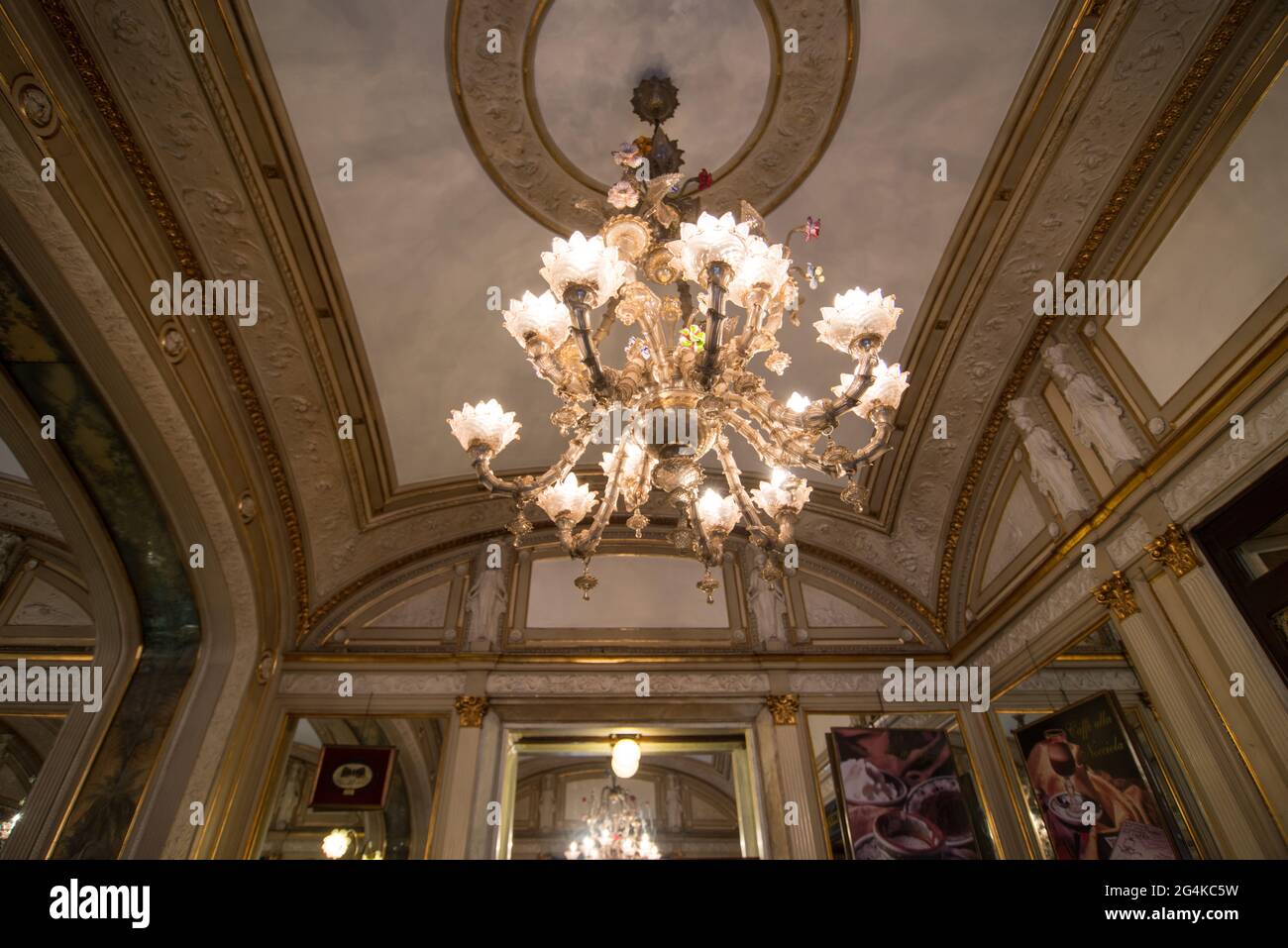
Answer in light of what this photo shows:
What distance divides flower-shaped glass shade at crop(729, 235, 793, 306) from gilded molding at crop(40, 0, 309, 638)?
12.8ft

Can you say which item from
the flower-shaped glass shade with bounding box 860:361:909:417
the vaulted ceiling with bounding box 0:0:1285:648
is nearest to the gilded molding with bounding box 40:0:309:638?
the vaulted ceiling with bounding box 0:0:1285:648

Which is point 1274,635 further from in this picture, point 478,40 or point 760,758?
point 478,40

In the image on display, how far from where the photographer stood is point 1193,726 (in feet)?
13.9

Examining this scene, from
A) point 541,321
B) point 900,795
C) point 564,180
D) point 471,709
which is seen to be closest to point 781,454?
point 541,321

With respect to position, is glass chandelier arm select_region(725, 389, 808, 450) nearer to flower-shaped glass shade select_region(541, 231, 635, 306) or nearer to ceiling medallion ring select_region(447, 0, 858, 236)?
flower-shaped glass shade select_region(541, 231, 635, 306)

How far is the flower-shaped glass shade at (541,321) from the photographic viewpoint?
3445 millimetres

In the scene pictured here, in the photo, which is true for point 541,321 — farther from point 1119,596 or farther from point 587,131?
point 1119,596

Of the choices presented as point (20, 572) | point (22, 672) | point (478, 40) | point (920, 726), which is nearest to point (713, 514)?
point (478, 40)

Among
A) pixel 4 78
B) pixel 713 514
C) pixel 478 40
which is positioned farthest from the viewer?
pixel 478 40

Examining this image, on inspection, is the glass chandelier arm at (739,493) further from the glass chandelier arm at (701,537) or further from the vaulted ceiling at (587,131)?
the vaulted ceiling at (587,131)

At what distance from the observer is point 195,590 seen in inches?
223

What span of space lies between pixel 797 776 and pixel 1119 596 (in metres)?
3.16

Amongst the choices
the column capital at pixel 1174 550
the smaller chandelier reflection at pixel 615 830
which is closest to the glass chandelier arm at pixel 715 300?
the column capital at pixel 1174 550
